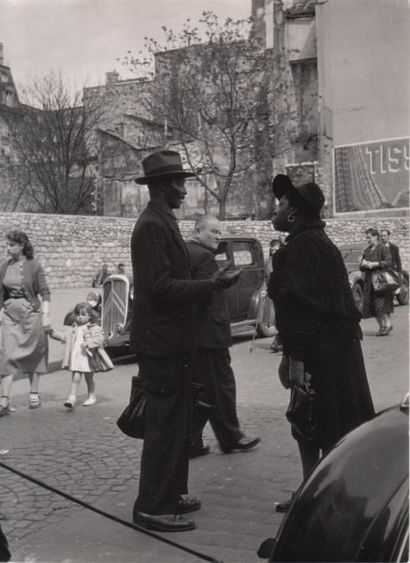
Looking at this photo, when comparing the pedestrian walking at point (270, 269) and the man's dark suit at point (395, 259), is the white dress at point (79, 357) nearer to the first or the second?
the pedestrian walking at point (270, 269)

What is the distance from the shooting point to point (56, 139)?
3959cm

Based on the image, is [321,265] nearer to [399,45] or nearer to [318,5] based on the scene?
[399,45]

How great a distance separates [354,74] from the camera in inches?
1289

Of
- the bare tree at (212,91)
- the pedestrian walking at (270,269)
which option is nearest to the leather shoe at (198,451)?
the pedestrian walking at (270,269)

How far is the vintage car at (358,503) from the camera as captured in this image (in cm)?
203

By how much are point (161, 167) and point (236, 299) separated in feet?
27.5

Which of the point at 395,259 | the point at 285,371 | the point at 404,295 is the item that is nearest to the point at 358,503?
the point at 285,371

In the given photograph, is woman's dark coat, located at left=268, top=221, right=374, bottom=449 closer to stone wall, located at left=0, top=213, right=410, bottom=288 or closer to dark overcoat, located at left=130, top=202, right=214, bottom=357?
dark overcoat, located at left=130, top=202, right=214, bottom=357

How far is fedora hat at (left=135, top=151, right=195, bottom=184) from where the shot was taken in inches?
166

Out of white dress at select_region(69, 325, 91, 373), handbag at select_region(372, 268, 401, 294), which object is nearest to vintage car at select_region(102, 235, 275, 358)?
handbag at select_region(372, 268, 401, 294)

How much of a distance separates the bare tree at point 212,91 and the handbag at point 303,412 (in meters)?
32.8

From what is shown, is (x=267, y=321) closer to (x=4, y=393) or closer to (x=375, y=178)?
(x=4, y=393)

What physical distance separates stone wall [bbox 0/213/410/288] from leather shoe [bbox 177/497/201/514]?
2153 cm

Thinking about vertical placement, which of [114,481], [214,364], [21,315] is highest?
[21,315]
